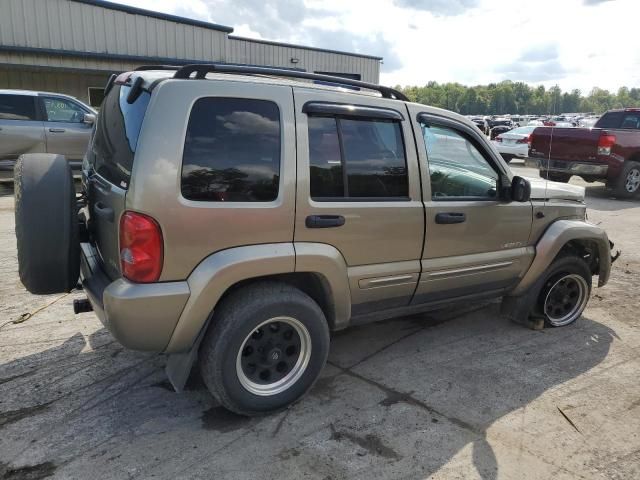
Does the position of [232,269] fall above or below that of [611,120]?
below

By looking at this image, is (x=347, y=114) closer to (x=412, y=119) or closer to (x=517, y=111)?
(x=412, y=119)

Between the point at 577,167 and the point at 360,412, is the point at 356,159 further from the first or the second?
the point at 577,167

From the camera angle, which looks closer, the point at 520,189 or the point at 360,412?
the point at 360,412

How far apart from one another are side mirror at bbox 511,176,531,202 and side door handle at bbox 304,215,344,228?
1.46m

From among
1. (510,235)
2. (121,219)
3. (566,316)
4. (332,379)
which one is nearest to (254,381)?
(332,379)

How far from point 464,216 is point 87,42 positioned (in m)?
15.5

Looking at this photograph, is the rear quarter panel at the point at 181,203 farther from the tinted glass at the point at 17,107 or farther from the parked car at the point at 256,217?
the tinted glass at the point at 17,107

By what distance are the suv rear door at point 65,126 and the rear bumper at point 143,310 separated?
800cm

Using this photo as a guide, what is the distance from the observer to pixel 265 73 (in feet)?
9.82

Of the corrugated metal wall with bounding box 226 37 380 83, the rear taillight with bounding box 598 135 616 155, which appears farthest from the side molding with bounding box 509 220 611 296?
the corrugated metal wall with bounding box 226 37 380 83

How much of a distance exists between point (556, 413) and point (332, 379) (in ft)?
4.65

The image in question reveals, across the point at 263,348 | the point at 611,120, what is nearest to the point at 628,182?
the point at 611,120

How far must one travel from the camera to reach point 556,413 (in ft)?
10.2

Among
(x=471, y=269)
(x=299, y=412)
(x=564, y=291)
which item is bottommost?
(x=299, y=412)
